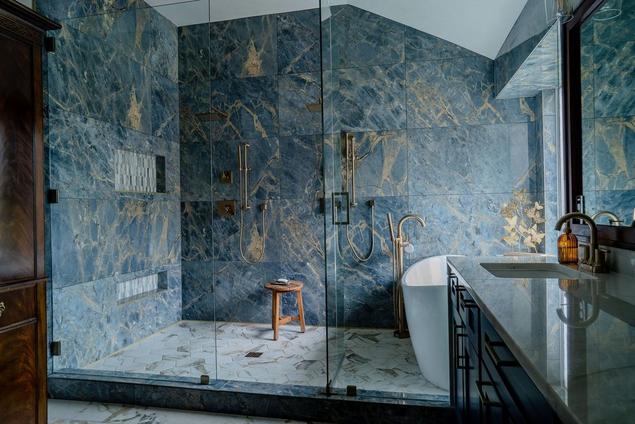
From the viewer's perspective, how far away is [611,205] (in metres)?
1.76

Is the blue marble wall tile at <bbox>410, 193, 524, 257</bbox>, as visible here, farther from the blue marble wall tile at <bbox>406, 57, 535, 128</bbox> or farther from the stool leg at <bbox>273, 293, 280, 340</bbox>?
the stool leg at <bbox>273, 293, 280, 340</bbox>

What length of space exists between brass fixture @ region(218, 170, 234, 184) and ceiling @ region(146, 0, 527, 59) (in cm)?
127

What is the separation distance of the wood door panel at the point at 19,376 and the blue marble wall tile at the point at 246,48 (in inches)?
101

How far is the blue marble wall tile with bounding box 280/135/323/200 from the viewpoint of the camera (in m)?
4.01

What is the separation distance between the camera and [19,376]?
2.20 m

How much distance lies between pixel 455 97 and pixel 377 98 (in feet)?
2.33

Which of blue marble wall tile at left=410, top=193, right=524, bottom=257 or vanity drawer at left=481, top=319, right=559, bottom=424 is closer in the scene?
vanity drawer at left=481, top=319, right=559, bottom=424

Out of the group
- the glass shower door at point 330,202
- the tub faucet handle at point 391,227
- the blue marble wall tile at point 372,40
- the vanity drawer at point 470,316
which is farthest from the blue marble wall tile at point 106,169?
the vanity drawer at point 470,316

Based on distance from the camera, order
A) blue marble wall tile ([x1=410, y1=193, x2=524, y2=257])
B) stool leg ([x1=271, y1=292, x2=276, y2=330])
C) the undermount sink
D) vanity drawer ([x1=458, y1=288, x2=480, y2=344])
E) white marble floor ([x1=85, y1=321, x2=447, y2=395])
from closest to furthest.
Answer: vanity drawer ([x1=458, y1=288, x2=480, y2=344]) → the undermount sink → white marble floor ([x1=85, y1=321, x2=447, y2=395]) → blue marble wall tile ([x1=410, y1=193, x2=524, y2=257]) → stool leg ([x1=271, y1=292, x2=276, y2=330])

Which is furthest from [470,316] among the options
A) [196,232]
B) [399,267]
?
[196,232]

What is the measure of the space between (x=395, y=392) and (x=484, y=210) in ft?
5.98

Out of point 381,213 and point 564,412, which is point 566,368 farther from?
point 381,213

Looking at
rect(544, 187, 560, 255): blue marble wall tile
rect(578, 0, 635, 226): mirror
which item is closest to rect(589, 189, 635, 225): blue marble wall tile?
rect(578, 0, 635, 226): mirror

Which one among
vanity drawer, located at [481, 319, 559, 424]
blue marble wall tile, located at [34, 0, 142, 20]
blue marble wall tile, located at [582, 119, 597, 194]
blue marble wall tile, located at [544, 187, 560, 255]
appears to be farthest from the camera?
blue marble wall tile, located at [544, 187, 560, 255]
